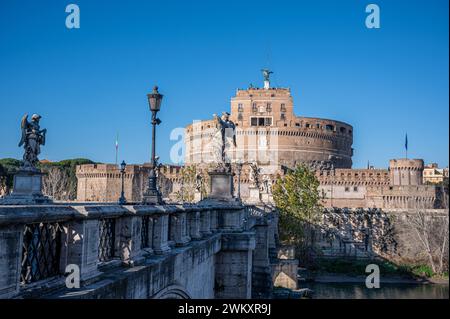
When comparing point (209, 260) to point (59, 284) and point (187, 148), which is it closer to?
point (59, 284)

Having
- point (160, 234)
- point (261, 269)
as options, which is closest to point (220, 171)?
point (160, 234)

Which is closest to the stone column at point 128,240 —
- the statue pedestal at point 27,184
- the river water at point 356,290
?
the statue pedestal at point 27,184

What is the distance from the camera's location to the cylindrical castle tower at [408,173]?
73.8m

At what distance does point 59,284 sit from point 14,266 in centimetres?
86

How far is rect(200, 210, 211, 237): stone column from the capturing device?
1156 centimetres

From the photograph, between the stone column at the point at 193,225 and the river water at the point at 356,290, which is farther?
the river water at the point at 356,290

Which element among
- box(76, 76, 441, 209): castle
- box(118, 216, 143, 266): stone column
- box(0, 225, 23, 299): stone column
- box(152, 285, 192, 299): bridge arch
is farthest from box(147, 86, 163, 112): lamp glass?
box(76, 76, 441, 209): castle

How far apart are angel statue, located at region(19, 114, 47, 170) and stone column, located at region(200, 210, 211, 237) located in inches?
224

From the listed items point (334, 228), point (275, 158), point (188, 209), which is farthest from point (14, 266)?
point (275, 158)

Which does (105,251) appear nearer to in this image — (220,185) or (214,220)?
(214,220)

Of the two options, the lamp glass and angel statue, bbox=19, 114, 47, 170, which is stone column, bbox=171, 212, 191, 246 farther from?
angel statue, bbox=19, 114, 47, 170

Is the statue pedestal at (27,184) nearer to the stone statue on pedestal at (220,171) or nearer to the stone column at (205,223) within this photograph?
the stone statue on pedestal at (220,171)

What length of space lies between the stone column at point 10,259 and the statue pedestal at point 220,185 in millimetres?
10128

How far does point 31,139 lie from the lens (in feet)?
47.7
